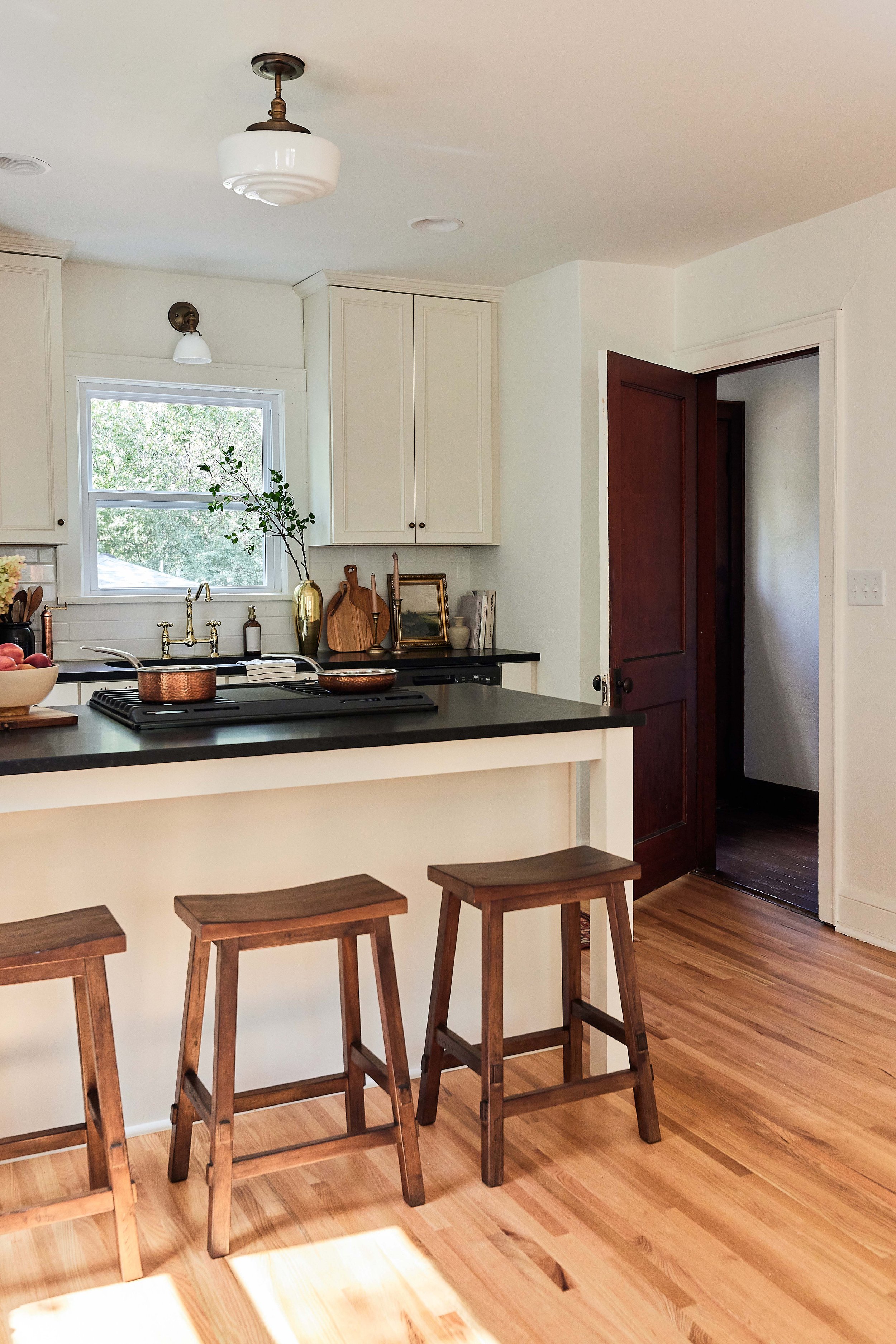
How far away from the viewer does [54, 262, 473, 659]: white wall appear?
4.57 m

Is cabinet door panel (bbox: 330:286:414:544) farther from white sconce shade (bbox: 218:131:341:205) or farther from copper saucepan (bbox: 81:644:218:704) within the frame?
copper saucepan (bbox: 81:644:218:704)

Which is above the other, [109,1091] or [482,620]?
[482,620]

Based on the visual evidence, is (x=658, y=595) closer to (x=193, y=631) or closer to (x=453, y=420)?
(x=453, y=420)

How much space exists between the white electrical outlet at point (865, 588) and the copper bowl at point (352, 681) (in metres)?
1.94

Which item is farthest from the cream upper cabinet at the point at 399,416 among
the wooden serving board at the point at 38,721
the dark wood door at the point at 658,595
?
the wooden serving board at the point at 38,721

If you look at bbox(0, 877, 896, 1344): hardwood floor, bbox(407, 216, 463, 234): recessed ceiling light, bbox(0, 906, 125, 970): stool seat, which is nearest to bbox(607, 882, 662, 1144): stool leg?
bbox(0, 877, 896, 1344): hardwood floor

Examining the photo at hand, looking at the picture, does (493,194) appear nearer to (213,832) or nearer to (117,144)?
(117,144)

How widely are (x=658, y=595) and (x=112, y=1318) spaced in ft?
10.4

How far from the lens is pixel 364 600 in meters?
5.13

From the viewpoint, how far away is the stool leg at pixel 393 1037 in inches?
82.9

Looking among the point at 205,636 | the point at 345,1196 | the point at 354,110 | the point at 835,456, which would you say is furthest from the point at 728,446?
the point at 345,1196

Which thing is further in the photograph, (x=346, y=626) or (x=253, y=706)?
(x=346, y=626)

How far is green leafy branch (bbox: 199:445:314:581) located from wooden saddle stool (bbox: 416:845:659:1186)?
271 centimetres

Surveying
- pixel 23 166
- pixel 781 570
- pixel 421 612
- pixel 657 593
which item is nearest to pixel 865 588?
pixel 657 593
